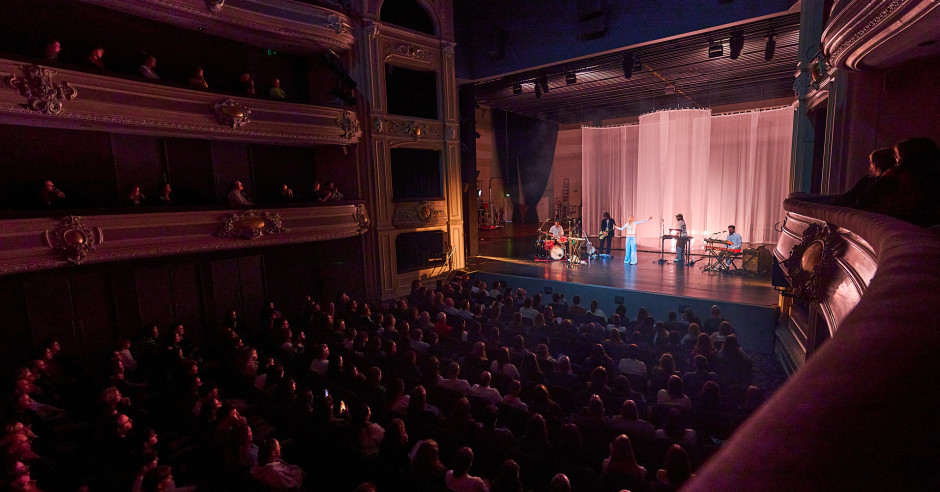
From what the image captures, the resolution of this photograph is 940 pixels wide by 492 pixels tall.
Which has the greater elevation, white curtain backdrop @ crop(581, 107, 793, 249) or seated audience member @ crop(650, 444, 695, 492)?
white curtain backdrop @ crop(581, 107, 793, 249)

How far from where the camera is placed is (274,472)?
4.50 m

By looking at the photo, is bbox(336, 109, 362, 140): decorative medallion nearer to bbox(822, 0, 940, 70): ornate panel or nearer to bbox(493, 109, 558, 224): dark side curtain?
bbox(493, 109, 558, 224): dark side curtain

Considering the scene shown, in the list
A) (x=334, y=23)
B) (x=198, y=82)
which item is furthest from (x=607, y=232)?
(x=198, y=82)

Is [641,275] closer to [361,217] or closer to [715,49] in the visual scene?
[715,49]

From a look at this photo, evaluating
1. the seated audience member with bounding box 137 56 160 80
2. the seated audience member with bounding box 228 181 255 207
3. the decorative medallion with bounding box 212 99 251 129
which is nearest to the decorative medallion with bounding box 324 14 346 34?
the decorative medallion with bounding box 212 99 251 129

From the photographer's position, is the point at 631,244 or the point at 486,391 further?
the point at 631,244

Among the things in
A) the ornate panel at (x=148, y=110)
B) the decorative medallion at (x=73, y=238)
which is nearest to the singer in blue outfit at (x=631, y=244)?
the ornate panel at (x=148, y=110)

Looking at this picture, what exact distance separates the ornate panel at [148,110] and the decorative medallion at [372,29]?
241 centimetres

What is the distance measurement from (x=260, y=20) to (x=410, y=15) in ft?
16.1

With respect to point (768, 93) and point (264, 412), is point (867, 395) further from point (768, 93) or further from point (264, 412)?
point (768, 93)

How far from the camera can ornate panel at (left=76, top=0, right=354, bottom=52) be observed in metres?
9.70

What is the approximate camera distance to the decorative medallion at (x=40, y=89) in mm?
7672

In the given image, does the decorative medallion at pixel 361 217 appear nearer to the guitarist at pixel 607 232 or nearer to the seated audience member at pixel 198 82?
the seated audience member at pixel 198 82

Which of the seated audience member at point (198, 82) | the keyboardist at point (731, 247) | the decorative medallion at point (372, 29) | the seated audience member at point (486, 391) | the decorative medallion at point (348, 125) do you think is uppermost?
the decorative medallion at point (372, 29)
